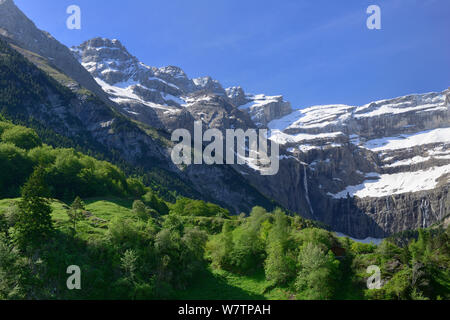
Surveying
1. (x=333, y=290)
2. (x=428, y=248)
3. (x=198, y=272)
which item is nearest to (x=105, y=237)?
(x=198, y=272)

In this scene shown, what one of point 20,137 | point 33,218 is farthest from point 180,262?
point 20,137

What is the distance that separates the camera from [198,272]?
50000mm

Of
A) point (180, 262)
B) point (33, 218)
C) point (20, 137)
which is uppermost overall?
point (20, 137)

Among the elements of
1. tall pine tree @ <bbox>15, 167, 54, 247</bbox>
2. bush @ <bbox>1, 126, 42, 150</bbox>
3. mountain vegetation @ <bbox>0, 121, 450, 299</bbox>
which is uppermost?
bush @ <bbox>1, 126, 42, 150</bbox>

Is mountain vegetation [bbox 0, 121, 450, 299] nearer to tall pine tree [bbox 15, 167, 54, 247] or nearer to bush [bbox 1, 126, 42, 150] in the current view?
tall pine tree [bbox 15, 167, 54, 247]

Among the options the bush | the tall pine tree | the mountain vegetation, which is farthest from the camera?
the bush

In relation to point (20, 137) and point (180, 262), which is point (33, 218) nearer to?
point (180, 262)

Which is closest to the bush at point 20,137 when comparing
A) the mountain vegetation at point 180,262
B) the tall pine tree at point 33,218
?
the mountain vegetation at point 180,262

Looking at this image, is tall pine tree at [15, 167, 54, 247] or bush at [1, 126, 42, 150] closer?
tall pine tree at [15, 167, 54, 247]

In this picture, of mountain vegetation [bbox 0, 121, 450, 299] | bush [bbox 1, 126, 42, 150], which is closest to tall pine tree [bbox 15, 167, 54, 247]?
mountain vegetation [bbox 0, 121, 450, 299]

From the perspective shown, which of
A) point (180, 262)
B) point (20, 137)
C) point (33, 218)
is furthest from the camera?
point (20, 137)

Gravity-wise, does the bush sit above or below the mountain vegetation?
above
